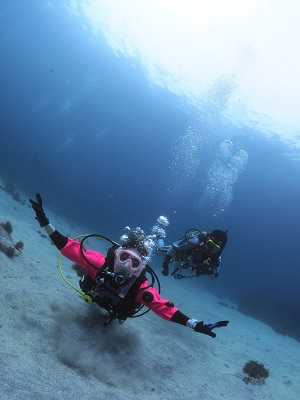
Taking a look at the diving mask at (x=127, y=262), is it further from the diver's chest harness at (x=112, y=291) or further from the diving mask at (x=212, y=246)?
the diving mask at (x=212, y=246)

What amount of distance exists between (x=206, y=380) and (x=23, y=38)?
109077 mm

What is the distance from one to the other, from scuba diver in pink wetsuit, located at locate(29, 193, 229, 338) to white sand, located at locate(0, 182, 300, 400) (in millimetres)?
937

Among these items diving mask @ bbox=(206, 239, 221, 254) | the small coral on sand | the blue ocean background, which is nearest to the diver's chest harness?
diving mask @ bbox=(206, 239, 221, 254)

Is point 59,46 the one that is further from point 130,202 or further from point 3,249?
point 3,249

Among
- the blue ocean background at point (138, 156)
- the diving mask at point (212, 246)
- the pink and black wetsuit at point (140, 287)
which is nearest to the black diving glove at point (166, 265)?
the diving mask at point (212, 246)

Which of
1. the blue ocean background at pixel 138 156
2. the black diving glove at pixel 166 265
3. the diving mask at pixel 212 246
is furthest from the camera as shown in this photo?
the blue ocean background at pixel 138 156

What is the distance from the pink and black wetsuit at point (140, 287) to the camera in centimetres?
502

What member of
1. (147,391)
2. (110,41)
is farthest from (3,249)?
(110,41)

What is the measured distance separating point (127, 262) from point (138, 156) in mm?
118640

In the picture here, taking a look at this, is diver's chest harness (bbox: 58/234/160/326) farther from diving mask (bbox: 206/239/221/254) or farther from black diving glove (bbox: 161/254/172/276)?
black diving glove (bbox: 161/254/172/276)

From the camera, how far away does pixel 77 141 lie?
123 m

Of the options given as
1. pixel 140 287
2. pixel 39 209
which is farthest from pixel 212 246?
pixel 39 209

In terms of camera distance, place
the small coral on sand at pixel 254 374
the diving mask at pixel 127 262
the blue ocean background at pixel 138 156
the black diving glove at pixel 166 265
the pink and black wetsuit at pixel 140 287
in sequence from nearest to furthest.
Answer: the diving mask at pixel 127 262
the pink and black wetsuit at pixel 140 287
the small coral on sand at pixel 254 374
the black diving glove at pixel 166 265
the blue ocean background at pixel 138 156

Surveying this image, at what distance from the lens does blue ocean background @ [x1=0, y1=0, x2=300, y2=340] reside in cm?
4016
